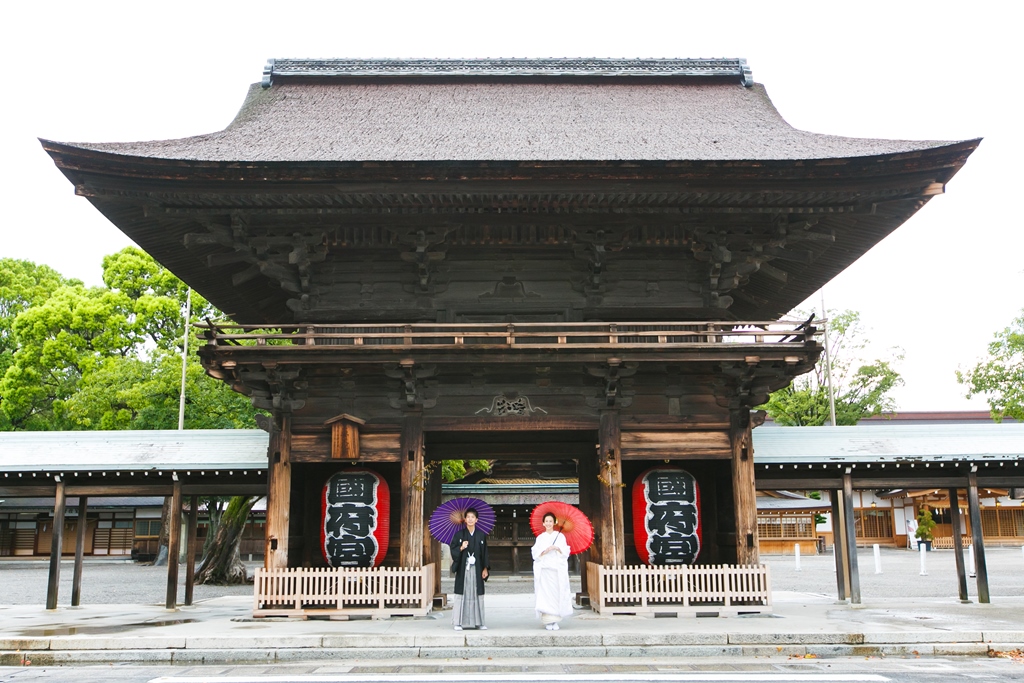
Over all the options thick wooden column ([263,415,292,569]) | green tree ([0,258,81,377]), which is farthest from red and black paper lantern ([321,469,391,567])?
green tree ([0,258,81,377])

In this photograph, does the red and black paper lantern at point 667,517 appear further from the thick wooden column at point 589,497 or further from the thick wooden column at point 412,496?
the thick wooden column at point 412,496

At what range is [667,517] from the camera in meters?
12.4

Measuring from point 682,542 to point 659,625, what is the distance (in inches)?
80.8

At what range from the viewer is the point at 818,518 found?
142 ft

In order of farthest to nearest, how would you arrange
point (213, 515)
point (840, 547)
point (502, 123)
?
1. point (213, 515)
2. point (840, 547)
3. point (502, 123)

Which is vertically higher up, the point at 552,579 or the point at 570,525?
the point at 570,525

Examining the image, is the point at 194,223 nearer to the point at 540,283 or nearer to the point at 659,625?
the point at 540,283

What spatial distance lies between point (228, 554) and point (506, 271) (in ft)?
54.8

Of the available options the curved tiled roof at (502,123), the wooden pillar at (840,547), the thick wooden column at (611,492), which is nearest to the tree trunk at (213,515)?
the curved tiled roof at (502,123)

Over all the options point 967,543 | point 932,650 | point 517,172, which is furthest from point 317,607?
point 967,543

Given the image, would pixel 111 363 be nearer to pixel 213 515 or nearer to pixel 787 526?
pixel 213 515

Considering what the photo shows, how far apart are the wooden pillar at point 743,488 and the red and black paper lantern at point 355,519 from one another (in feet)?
17.6

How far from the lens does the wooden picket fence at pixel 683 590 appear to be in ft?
37.6

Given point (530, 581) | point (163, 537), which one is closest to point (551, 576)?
point (530, 581)
